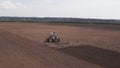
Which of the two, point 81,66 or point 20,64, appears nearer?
point 81,66

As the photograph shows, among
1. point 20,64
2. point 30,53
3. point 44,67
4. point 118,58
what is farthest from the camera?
point 30,53

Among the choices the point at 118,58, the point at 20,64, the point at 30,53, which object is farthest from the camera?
the point at 30,53

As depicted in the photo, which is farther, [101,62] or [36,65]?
[101,62]

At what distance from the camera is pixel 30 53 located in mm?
20000

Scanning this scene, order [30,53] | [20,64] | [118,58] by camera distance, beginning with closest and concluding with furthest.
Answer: [20,64] < [118,58] < [30,53]

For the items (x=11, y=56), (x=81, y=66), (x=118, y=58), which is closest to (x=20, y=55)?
(x=11, y=56)

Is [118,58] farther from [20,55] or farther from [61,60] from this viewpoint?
[20,55]

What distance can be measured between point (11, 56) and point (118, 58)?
7911mm

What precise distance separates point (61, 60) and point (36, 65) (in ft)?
6.85

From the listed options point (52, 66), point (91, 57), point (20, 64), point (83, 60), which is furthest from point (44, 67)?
point (91, 57)

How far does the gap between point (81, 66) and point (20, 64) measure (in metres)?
3.93

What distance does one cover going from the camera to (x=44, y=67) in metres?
14.9

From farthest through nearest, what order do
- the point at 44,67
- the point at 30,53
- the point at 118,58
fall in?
the point at 30,53 → the point at 118,58 → the point at 44,67

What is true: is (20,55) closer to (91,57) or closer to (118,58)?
(91,57)
